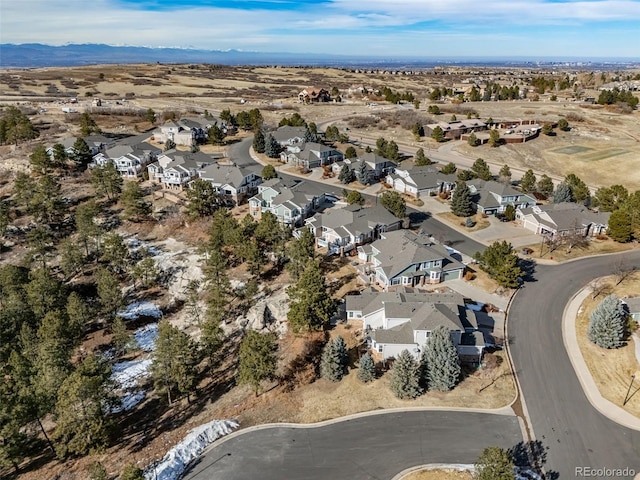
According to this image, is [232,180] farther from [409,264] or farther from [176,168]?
[409,264]

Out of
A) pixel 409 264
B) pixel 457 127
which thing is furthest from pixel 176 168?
pixel 457 127

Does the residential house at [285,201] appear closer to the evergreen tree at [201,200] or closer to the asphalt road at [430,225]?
the asphalt road at [430,225]

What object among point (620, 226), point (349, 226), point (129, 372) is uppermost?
point (620, 226)

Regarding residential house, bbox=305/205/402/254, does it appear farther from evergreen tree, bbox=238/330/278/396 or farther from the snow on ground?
the snow on ground

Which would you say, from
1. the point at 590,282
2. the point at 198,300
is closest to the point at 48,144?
the point at 198,300

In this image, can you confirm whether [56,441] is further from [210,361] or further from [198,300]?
[198,300]

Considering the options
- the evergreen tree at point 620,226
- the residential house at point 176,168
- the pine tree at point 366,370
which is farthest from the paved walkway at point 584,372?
the residential house at point 176,168
